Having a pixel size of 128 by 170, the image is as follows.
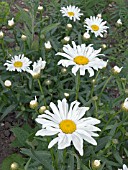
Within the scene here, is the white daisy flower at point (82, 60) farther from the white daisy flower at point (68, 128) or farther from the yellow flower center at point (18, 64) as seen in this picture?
the yellow flower center at point (18, 64)

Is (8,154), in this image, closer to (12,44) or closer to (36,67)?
(36,67)

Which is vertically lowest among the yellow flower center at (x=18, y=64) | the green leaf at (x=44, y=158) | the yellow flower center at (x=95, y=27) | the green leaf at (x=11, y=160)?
the green leaf at (x=44, y=158)

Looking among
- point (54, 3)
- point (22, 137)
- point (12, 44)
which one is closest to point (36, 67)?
point (22, 137)

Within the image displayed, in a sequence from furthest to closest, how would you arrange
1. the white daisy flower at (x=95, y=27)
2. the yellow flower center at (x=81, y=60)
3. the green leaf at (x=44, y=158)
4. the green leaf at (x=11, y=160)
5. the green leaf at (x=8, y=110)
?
the white daisy flower at (x=95, y=27) → the green leaf at (x=8, y=110) → the green leaf at (x=11, y=160) → the yellow flower center at (x=81, y=60) → the green leaf at (x=44, y=158)

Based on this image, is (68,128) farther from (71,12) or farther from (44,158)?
(71,12)

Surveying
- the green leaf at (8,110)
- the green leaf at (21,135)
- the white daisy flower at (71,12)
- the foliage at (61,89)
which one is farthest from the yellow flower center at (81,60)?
the white daisy flower at (71,12)

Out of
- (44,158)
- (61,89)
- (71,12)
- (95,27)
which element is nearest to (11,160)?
(44,158)

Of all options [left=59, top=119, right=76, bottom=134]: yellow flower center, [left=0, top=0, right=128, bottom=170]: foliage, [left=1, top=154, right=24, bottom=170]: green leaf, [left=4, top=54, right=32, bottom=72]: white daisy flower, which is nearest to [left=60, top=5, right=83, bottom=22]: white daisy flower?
[left=0, top=0, right=128, bottom=170]: foliage
